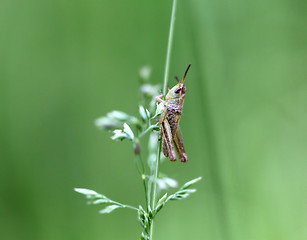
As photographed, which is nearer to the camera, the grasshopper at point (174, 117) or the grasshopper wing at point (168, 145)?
the grasshopper wing at point (168, 145)

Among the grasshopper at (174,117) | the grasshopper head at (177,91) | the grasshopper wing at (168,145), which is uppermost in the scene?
the grasshopper head at (177,91)

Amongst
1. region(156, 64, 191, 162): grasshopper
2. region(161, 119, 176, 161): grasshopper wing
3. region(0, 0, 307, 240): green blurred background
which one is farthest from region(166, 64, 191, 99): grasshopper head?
region(161, 119, 176, 161): grasshopper wing

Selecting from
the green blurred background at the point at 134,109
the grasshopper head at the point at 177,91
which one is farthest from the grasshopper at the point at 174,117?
the green blurred background at the point at 134,109

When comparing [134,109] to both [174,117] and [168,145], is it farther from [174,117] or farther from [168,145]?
[168,145]

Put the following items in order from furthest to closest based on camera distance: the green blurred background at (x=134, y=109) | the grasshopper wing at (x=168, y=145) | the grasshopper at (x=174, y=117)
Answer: the green blurred background at (x=134, y=109)
the grasshopper at (x=174, y=117)
the grasshopper wing at (x=168, y=145)

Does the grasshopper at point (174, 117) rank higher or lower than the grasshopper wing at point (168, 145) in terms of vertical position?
higher

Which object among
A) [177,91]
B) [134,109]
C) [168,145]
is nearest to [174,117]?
[177,91]

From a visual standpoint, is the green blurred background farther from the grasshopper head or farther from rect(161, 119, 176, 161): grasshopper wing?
rect(161, 119, 176, 161): grasshopper wing

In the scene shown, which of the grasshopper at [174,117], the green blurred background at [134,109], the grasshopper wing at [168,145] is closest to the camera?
the grasshopper wing at [168,145]

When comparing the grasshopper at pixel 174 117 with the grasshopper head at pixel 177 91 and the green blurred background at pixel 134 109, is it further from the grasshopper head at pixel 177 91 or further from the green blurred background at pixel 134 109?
the green blurred background at pixel 134 109

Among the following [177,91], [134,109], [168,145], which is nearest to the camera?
[168,145]
